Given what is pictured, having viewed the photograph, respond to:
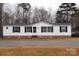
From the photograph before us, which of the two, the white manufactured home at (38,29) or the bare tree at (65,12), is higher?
the bare tree at (65,12)

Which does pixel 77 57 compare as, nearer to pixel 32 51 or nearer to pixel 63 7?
pixel 32 51

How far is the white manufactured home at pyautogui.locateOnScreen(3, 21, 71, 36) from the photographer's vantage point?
22.7m

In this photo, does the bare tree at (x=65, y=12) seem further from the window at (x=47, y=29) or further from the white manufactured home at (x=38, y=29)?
the window at (x=47, y=29)

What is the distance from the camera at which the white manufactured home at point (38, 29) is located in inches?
894

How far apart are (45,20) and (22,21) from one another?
261 centimetres

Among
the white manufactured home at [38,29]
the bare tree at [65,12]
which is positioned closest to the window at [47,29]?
the white manufactured home at [38,29]

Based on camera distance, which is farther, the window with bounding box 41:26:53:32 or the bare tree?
the bare tree

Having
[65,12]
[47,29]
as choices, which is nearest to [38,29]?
[47,29]

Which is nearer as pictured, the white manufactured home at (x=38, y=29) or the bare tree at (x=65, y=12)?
the white manufactured home at (x=38, y=29)

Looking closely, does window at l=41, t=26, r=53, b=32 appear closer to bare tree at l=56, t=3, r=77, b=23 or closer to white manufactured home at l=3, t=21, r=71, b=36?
white manufactured home at l=3, t=21, r=71, b=36

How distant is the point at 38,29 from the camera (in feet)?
75.3

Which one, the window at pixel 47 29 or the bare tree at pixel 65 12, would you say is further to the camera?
the bare tree at pixel 65 12

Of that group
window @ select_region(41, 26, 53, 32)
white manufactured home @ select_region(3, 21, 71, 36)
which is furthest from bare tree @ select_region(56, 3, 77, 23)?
window @ select_region(41, 26, 53, 32)

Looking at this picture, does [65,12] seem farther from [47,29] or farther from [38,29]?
A: [38,29]
